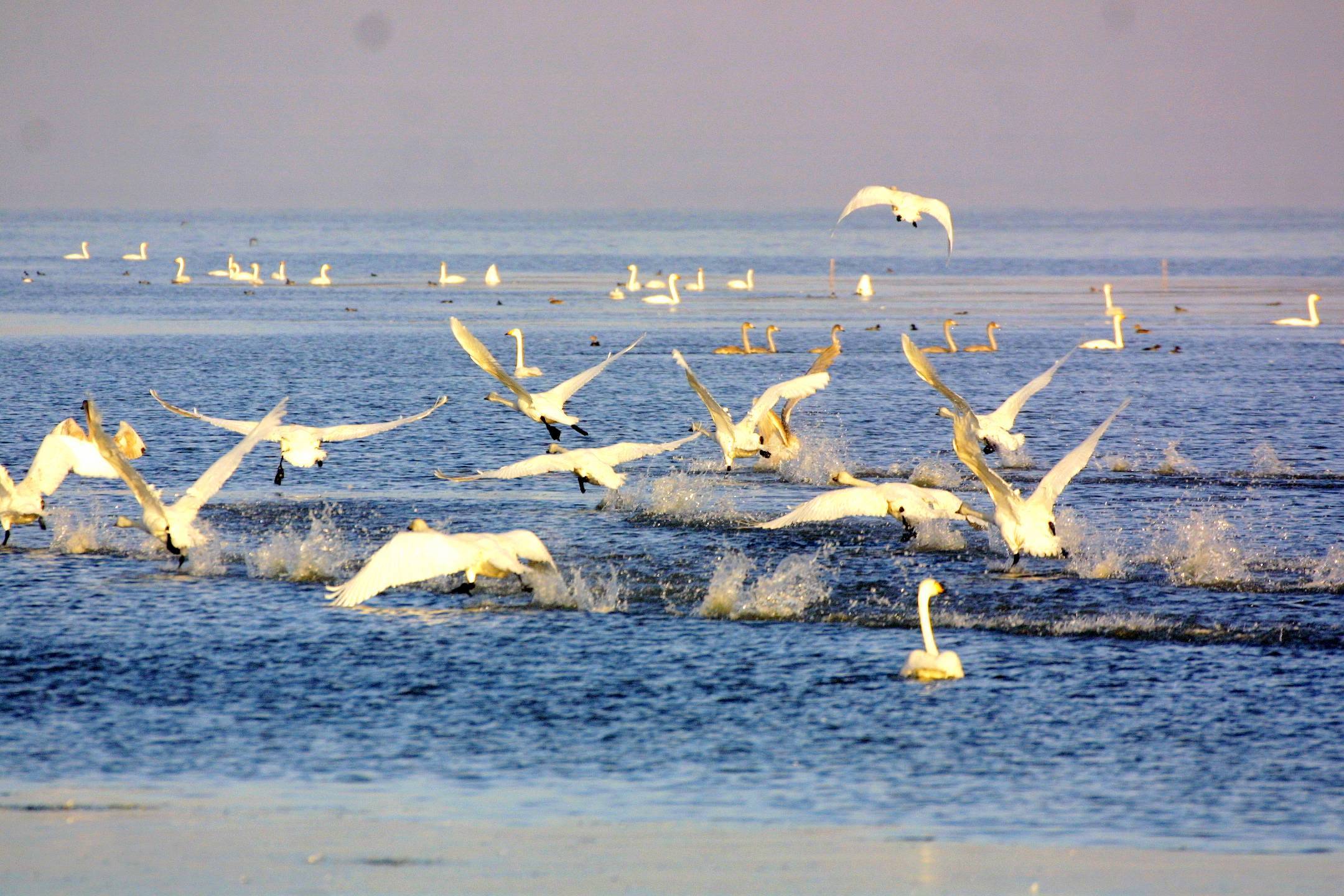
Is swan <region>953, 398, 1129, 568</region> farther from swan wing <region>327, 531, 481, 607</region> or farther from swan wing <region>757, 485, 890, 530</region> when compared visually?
swan wing <region>327, 531, 481, 607</region>

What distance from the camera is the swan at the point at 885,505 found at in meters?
14.9

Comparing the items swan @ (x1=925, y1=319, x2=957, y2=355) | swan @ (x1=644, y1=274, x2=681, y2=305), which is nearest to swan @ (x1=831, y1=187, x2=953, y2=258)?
swan @ (x1=925, y1=319, x2=957, y2=355)

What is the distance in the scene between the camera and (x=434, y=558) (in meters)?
12.4

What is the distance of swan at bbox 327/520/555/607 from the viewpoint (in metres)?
12.1

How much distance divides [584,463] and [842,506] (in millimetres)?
3224

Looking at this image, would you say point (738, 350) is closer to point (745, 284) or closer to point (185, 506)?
point (185, 506)

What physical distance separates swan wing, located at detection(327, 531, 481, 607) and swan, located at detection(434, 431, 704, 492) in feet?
11.3

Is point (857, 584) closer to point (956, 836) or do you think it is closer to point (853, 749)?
point (853, 749)

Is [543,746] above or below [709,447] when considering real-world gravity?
below

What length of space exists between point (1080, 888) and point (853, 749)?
2.45 metres

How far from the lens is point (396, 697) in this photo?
11016 millimetres

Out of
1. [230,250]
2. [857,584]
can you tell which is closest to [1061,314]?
[857,584]

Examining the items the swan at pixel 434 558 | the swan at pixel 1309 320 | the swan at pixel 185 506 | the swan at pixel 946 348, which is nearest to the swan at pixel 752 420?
the swan at pixel 185 506

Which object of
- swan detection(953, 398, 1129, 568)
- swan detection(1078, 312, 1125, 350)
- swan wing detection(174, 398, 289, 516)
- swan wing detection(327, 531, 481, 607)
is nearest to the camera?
swan wing detection(327, 531, 481, 607)
